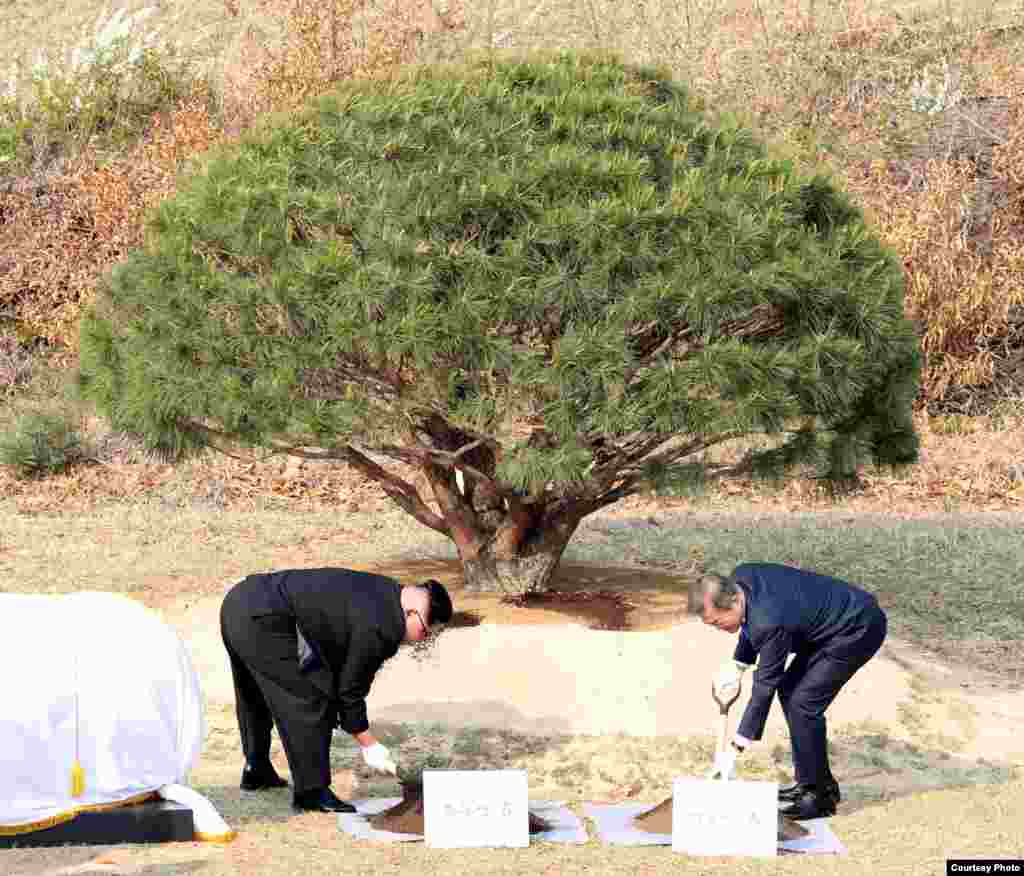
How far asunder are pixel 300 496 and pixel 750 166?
693 cm

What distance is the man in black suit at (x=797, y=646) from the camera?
653cm

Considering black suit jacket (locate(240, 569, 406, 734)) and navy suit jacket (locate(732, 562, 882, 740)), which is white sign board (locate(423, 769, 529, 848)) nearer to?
black suit jacket (locate(240, 569, 406, 734))

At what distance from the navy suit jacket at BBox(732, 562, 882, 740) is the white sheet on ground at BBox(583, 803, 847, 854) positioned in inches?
17.5

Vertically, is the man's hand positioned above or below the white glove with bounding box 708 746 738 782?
above

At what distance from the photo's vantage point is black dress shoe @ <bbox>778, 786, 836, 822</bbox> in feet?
22.6

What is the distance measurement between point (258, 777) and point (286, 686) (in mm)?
652

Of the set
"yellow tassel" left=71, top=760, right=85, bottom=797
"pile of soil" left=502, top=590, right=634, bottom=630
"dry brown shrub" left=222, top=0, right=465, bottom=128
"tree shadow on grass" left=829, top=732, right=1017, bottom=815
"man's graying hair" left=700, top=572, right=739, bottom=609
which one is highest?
"dry brown shrub" left=222, top=0, right=465, bottom=128

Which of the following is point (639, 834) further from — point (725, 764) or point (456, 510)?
point (456, 510)

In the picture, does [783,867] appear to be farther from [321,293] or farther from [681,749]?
[321,293]

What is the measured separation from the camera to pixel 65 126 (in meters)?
20.3

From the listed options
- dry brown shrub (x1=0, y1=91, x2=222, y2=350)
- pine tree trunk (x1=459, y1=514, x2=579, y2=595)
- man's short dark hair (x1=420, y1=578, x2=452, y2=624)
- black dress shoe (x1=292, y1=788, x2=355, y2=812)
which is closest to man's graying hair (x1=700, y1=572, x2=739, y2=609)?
man's short dark hair (x1=420, y1=578, x2=452, y2=624)

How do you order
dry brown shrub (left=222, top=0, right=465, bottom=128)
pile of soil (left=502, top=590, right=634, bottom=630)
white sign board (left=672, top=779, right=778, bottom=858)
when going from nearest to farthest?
1. white sign board (left=672, top=779, right=778, bottom=858)
2. pile of soil (left=502, top=590, right=634, bottom=630)
3. dry brown shrub (left=222, top=0, right=465, bottom=128)

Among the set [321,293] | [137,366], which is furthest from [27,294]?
[321,293]

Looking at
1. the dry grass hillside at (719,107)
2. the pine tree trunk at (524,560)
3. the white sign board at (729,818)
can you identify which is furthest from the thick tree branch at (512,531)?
the dry grass hillside at (719,107)
